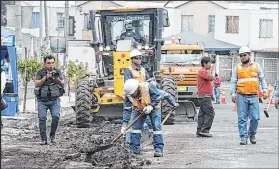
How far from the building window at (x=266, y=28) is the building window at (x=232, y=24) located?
2.04m

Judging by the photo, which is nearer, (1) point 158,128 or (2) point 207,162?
(2) point 207,162

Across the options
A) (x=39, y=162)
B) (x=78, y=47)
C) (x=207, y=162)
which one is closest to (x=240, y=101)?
(x=207, y=162)

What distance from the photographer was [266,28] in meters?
64.9

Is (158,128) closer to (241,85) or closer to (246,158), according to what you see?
(246,158)

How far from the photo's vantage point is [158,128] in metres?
12.3

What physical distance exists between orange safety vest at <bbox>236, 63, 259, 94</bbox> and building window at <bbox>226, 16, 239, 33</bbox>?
5159 cm

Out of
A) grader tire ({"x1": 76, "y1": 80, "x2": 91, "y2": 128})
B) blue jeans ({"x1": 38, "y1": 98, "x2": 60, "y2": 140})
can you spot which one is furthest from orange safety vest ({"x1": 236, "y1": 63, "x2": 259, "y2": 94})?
grader tire ({"x1": 76, "y1": 80, "x2": 91, "y2": 128})

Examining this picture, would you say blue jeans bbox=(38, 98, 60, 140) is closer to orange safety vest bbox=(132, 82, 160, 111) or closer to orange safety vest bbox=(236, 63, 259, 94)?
orange safety vest bbox=(132, 82, 160, 111)

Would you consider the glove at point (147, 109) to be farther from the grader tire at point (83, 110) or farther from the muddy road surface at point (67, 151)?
the grader tire at point (83, 110)

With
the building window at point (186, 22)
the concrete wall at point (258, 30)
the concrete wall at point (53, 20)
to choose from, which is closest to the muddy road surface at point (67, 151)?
the concrete wall at point (53, 20)

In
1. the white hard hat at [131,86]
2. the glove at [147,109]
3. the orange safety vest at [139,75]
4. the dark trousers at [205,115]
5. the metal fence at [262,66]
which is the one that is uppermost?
the orange safety vest at [139,75]

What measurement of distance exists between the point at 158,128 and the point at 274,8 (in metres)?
54.9

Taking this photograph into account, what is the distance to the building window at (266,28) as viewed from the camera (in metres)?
64.4

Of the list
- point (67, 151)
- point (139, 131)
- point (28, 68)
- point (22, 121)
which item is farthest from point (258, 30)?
point (139, 131)
